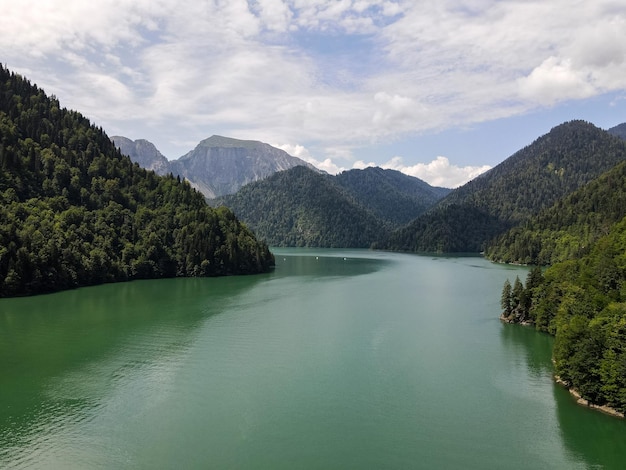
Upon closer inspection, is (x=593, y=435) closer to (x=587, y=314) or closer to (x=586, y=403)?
(x=586, y=403)

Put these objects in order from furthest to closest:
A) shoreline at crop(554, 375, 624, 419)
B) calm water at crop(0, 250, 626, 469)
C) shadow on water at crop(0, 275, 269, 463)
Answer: shadow on water at crop(0, 275, 269, 463)
shoreline at crop(554, 375, 624, 419)
calm water at crop(0, 250, 626, 469)

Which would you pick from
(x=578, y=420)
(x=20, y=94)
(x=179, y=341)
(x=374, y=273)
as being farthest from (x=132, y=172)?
(x=578, y=420)

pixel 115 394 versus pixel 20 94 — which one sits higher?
pixel 20 94

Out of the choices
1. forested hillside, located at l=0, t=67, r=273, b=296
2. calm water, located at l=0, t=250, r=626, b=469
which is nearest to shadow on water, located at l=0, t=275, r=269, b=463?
calm water, located at l=0, t=250, r=626, b=469

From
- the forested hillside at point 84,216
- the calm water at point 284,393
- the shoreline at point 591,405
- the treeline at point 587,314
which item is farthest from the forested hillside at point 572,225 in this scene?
the shoreline at point 591,405

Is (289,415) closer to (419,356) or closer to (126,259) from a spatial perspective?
(419,356)

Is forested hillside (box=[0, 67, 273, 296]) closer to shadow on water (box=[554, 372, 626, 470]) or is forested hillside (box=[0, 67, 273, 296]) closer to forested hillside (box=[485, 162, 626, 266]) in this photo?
shadow on water (box=[554, 372, 626, 470])

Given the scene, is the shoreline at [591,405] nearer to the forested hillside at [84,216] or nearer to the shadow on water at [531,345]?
the shadow on water at [531,345]

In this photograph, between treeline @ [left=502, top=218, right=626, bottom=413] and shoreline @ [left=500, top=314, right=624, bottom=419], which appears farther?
treeline @ [left=502, top=218, right=626, bottom=413]
